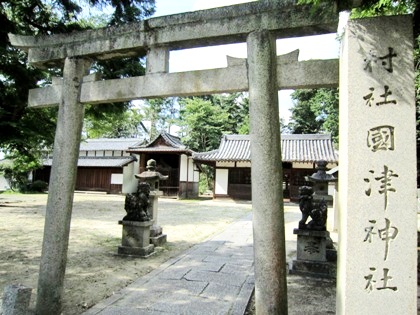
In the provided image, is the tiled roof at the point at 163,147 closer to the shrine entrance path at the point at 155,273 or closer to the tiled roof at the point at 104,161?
the tiled roof at the point at 104,161

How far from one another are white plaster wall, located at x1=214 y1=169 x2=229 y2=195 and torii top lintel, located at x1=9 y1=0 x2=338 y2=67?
20755mm

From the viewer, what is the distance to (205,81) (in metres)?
3.45

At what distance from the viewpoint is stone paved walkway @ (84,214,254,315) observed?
4082 millimetres

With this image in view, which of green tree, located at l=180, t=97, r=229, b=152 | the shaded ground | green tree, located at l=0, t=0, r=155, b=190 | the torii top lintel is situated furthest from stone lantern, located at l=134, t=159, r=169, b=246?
green tree, located at l=180, t=97, r=229, b=152

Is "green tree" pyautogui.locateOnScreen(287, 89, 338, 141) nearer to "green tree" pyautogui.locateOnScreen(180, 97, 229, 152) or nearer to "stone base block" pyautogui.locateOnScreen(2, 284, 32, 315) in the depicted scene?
"green tree" pyautogui.locateOnScreen(180, 97, 229, 152)

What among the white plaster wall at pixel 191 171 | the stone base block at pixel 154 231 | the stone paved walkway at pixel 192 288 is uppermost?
the white plaster wall at pixel 191 171

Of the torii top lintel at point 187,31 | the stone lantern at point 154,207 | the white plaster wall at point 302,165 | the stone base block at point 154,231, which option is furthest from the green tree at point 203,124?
the torii top lintel at point 187,31

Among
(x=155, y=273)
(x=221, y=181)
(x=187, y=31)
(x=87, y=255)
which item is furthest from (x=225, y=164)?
(x=187, y=31)

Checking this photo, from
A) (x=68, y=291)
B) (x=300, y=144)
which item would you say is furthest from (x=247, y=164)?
(x=68, y=291)

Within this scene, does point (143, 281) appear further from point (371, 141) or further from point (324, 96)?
point (324, 96)

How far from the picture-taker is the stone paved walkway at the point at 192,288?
13.4ft

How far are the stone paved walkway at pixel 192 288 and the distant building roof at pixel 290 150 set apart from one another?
660 inches

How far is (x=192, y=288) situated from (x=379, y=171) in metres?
3.40

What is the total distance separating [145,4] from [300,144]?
21.7 metres
